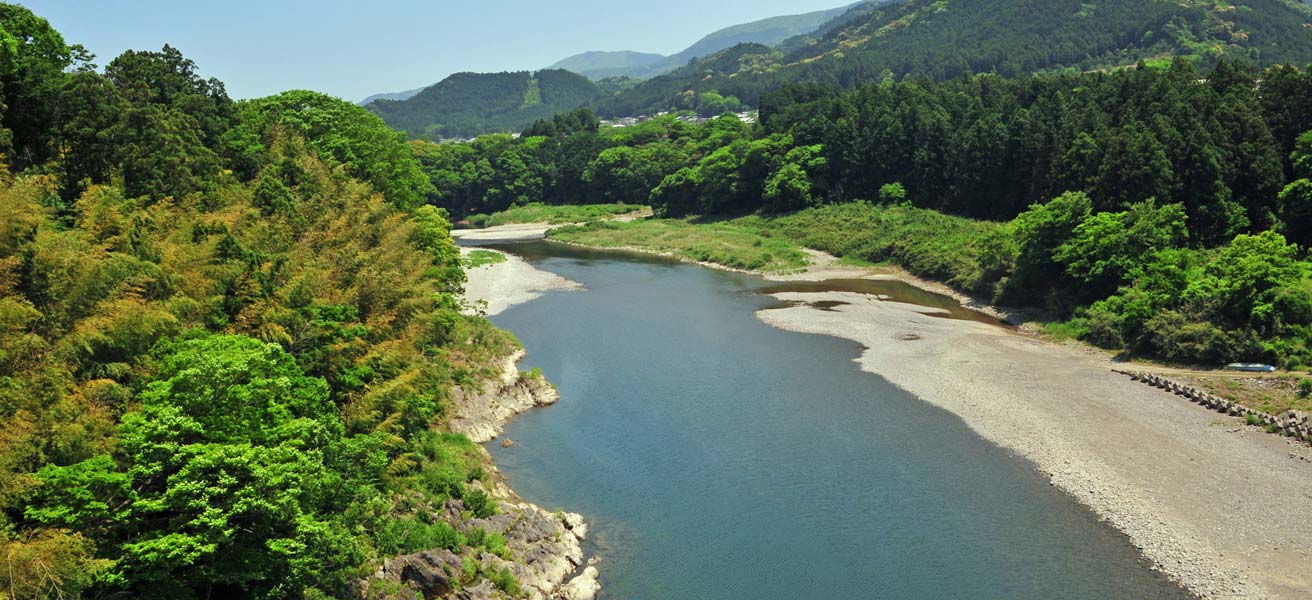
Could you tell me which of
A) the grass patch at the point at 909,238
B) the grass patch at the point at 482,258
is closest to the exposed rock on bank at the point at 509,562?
the grass patch at the point at 909,238

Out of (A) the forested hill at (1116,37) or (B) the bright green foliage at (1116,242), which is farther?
(A) the forested hill at (1116,37)

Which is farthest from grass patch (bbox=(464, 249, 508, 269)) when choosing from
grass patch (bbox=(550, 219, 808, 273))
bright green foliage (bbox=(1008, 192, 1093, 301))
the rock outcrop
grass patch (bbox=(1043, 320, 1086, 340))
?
grass patch (bbox=(1043, 320, 1086, 340))

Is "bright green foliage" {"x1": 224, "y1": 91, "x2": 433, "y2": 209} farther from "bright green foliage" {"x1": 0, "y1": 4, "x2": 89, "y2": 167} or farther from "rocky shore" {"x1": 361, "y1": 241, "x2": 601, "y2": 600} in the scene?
"rocky shore" {"x1": 361, "y1": 241, "x2": 601, "y2": 600}

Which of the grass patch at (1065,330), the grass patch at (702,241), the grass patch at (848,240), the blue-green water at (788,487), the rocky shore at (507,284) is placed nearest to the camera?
the blue-green water at (788,487)

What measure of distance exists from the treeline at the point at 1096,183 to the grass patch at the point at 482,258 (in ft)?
92.9

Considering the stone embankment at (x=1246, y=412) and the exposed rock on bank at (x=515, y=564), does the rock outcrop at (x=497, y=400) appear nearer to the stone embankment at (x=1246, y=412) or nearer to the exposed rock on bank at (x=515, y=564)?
the exposed rock on bank at (x=515, y=564)

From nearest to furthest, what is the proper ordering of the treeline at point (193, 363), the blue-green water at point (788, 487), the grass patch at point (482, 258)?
the treeline at point (193, 363)
the blue-green water at point (788, 487)
the grass patch at point (482, 258)

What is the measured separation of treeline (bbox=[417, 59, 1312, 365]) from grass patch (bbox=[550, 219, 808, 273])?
251 inches

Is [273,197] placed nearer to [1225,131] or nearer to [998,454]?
[998,454]

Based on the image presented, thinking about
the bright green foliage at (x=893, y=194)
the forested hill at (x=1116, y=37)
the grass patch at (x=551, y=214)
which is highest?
the forested hill at (x=1116, y=37)

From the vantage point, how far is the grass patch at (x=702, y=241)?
76438 mm

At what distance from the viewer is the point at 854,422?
36750 mm

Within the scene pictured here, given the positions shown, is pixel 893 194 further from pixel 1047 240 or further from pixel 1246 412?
pixel 1246 412

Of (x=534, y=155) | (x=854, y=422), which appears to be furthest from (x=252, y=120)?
(x=534, y=155)
